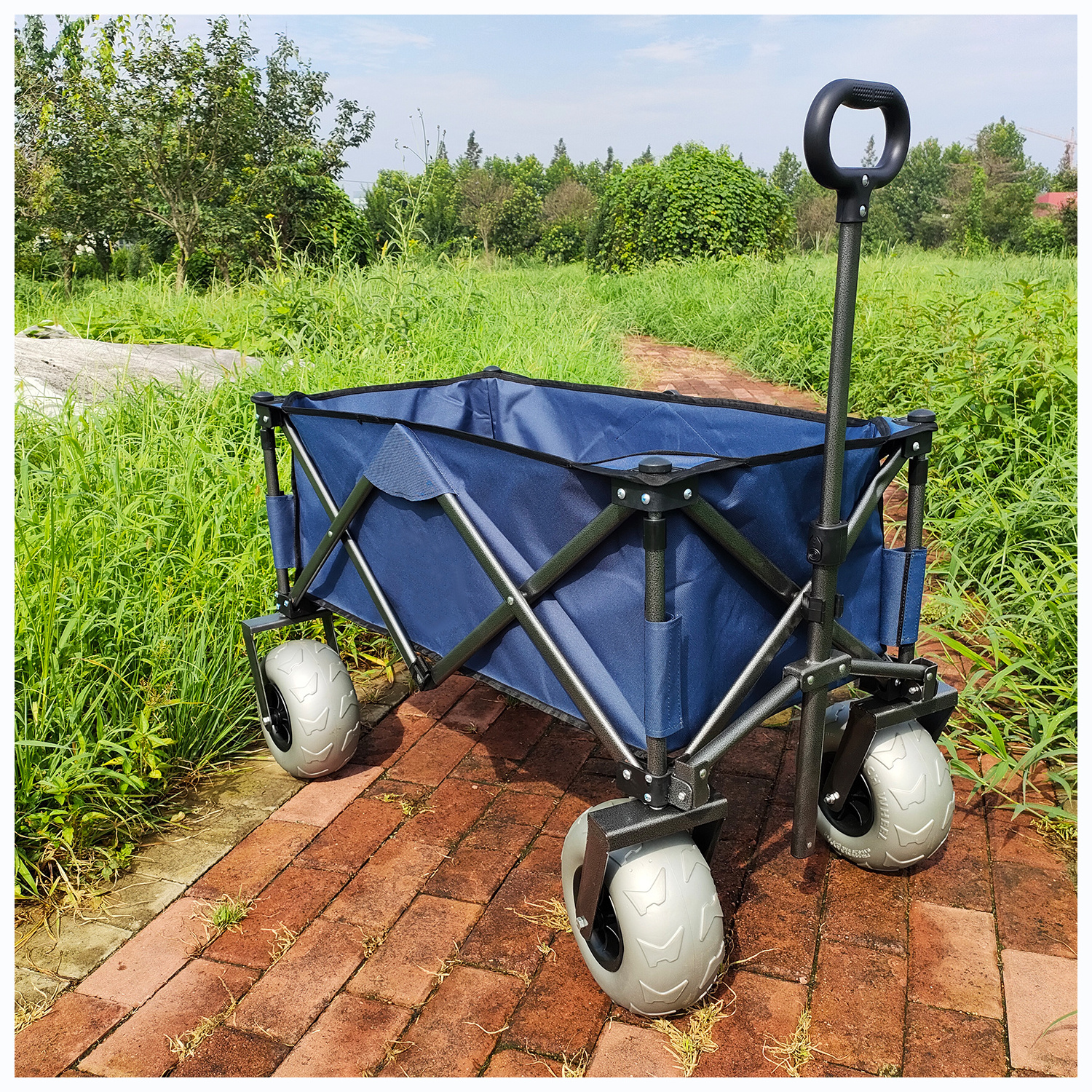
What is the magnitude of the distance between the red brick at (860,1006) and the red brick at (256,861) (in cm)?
119

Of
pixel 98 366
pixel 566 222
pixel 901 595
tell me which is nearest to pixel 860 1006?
pixel 901 595

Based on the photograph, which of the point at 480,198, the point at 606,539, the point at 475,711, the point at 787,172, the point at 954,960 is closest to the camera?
the point at 606,539

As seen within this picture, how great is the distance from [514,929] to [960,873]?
0.99 meters

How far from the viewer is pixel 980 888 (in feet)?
6.46

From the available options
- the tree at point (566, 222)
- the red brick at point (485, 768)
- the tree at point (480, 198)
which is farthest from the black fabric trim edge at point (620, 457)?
the tree at point (480, 198)

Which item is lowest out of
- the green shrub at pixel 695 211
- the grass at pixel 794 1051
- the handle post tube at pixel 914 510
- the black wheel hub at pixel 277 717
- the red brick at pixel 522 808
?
the grass at pixel 794 1051

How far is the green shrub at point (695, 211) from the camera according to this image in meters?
13.0

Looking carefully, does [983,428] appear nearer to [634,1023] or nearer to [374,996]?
[634,1023]

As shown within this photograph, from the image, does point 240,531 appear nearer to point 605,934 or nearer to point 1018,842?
point 605,934

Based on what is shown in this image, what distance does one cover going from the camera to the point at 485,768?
8.11 ft

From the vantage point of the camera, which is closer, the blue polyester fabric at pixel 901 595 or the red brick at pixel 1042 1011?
the red brick at pixel 1042 1011

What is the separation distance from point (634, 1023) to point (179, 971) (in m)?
0.89

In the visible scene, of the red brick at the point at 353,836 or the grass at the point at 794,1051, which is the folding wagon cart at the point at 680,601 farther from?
the red brick at the point at 353,836

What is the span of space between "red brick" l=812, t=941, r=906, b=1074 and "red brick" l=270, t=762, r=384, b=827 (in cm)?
120
